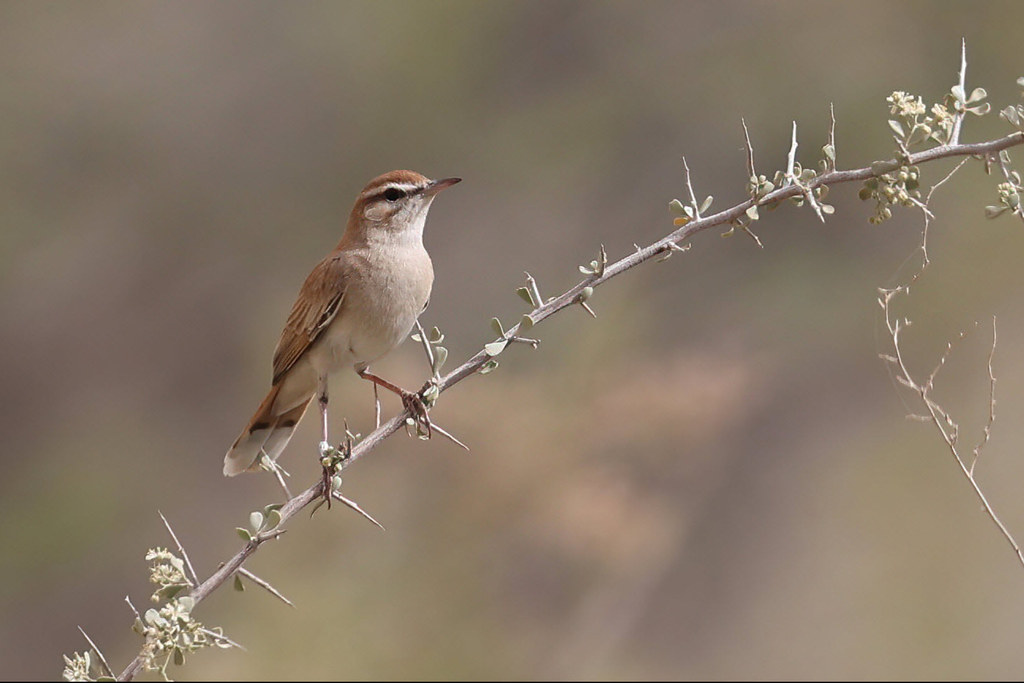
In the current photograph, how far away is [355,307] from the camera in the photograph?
3742mm

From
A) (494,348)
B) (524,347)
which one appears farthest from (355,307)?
(524,347)

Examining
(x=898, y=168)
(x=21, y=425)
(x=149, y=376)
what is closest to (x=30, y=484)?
(x=21, y=425)

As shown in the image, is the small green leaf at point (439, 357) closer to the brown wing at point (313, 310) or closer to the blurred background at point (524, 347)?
the brown wing at point (313, 310)

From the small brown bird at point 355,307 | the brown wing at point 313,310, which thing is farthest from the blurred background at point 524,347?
the brown wing at point 313,310

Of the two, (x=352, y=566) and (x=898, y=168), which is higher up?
(x=898, y=168)

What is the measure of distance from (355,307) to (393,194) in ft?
1.43

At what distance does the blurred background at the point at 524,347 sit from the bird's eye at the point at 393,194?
6.74 ft

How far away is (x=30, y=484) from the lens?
30.8ft

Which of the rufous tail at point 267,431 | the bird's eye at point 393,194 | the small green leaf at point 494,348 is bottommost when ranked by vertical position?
the rufous tail at point 267,431

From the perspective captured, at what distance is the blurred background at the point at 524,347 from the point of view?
5.85m

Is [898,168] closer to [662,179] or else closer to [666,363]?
[666,363]

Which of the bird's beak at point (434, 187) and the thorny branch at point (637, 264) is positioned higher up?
the bird's beak at point (434, 187)

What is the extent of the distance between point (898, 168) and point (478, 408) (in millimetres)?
3689

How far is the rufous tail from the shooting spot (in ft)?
12.7
